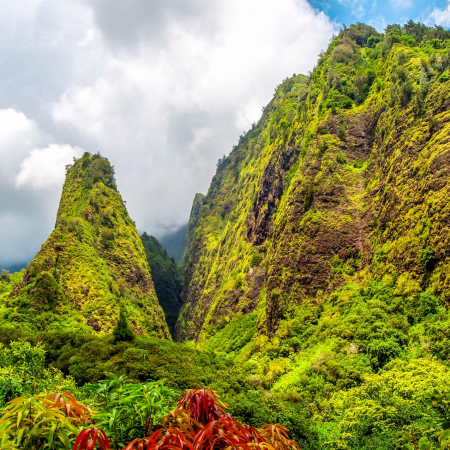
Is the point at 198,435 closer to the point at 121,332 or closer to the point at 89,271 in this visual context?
the point at 121,332

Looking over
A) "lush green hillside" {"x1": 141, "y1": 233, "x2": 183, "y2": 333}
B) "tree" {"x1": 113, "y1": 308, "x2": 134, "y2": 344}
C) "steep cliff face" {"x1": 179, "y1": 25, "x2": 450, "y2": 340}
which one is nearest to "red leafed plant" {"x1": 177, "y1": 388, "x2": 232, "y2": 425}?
"steep cliff face" {"x1": 179, "y1": 25, "x2": 450, "y2": 340}

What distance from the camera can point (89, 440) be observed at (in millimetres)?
3066

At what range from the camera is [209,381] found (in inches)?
812

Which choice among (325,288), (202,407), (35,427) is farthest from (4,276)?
(202,407)

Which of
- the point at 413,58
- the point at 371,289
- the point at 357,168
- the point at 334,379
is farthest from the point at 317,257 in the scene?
the point at 413,58

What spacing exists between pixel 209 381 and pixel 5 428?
1984 cm

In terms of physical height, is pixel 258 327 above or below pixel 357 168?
A: below

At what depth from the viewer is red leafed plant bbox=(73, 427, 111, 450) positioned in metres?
2.97

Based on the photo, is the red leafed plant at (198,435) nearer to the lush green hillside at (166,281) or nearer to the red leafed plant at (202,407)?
the red leafed plant at (202,407)

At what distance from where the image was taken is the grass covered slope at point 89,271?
119 feet

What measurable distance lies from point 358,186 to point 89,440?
37.4 m

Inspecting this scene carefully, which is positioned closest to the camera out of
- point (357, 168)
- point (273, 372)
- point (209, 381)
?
point (209, 381)

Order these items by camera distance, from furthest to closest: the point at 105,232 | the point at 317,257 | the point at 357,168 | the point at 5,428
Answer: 1. the point at 105,232
2. the point at 357,168
3. the point at 317,257
4. the point at 5,428

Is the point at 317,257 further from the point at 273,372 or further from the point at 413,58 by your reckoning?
Result: the point at 413,58
